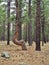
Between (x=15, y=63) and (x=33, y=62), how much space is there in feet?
4.48

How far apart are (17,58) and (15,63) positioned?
141cm

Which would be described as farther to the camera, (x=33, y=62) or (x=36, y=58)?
(x=36, y=58)

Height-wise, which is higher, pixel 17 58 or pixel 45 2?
pixel 45 2

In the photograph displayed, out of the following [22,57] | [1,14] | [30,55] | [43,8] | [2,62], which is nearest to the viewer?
[2,62]

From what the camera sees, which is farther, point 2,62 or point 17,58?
point 17,58

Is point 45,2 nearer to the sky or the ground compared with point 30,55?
nearer to the sky

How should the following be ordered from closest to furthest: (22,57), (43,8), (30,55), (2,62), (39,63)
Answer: (2,62)
(39,63)
(22,57)
(30,55)
(43,8)

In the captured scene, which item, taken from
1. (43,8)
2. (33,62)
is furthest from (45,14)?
(33,62)

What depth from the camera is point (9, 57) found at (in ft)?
48.5

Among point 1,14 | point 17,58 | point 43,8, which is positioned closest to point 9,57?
point 17,58

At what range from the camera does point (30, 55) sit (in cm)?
1630

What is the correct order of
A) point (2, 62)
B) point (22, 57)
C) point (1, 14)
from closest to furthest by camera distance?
1. point (2, 62)
2. point (22, 57)
3. point (1, 14)

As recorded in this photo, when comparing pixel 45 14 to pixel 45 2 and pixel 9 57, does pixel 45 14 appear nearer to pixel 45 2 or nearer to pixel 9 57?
pixel 45 2

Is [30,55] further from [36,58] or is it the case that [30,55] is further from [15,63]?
[15,63]
